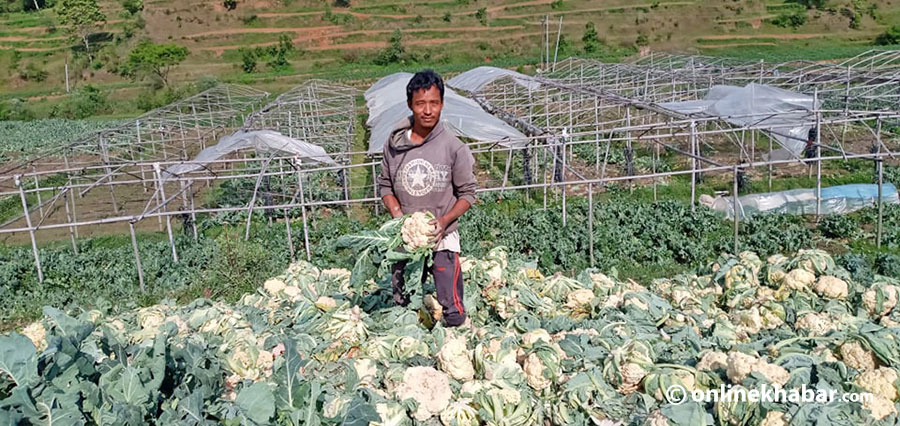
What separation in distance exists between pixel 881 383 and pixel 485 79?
70.5 ft

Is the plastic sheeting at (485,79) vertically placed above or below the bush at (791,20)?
below

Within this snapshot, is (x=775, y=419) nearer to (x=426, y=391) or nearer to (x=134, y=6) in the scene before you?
(x=426, y=391)

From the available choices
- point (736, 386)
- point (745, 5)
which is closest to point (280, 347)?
point (736, 386)

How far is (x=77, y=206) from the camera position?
17.4 metres

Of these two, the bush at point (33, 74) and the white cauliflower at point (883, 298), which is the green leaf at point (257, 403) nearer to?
the white cauliflower at point (883, 298)

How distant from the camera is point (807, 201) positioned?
1254 cm

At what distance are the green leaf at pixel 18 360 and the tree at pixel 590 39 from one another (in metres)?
50.4

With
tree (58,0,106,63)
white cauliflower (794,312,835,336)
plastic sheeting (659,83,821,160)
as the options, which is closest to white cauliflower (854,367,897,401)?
white cauliflower (794,312,835,336)

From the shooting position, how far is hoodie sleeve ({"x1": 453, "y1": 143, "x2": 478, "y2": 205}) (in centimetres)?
491

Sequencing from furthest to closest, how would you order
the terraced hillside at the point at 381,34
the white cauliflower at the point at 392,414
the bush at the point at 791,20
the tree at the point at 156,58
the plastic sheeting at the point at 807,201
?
the bush at the point at 791,20
the terraced hillside at the point at 381,34
the tree at the point at 156,58
the plastic sheeting at the point at 807,201
the white cauliflower at the point at 392,414

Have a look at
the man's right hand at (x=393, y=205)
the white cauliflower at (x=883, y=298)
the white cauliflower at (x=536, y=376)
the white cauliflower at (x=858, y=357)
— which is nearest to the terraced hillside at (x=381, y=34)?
the man's right hand at (x=393, y=205)

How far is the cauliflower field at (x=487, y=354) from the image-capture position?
3338 millimetres

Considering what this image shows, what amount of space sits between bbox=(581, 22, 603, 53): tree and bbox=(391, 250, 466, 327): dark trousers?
4808cm

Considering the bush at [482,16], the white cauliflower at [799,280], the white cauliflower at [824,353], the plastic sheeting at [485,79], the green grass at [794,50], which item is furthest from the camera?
the bush at [482,16]
